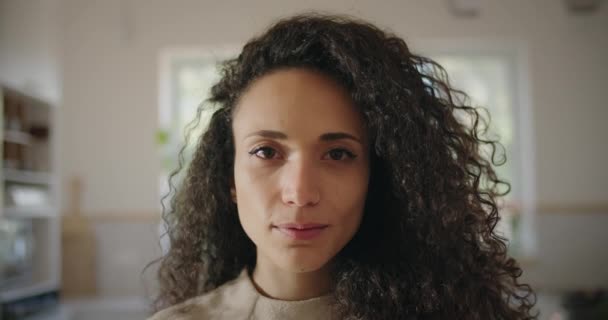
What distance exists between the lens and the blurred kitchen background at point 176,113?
3148 mm

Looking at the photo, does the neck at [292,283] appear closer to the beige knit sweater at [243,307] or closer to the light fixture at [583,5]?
the beige knit sweater at [243,307]

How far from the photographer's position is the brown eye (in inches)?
29.2

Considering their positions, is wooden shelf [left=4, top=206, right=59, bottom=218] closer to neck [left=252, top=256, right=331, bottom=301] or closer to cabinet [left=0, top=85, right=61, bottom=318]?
cabinet [left=0, top=85, right=61, bottom=318]

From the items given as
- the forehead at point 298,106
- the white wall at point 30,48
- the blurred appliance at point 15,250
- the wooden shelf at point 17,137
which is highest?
the white wall at point 30,48

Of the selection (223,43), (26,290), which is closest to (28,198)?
(26,290)

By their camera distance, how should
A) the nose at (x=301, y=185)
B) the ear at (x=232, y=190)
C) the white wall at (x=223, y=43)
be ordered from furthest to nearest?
the white wall at (x=223, y=43) → the ear at (x=232, y=190) → the nose at (x=301, y=185)

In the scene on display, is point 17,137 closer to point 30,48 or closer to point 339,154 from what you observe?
point 30,48

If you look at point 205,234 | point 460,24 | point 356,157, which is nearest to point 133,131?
point 460,24

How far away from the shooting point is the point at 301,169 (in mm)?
711

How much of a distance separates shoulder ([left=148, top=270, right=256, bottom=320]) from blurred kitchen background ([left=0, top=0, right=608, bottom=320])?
245 cm

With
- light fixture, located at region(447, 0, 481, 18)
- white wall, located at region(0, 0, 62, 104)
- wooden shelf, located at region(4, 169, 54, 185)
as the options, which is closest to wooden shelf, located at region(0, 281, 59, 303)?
wooden shelf, located at region(4, 169, 54, 185)

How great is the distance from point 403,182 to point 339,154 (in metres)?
0.10

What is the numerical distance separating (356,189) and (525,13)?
9.74 ft

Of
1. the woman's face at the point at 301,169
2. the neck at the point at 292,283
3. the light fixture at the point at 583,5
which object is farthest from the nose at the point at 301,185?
the light fixture at the point at 583,5
